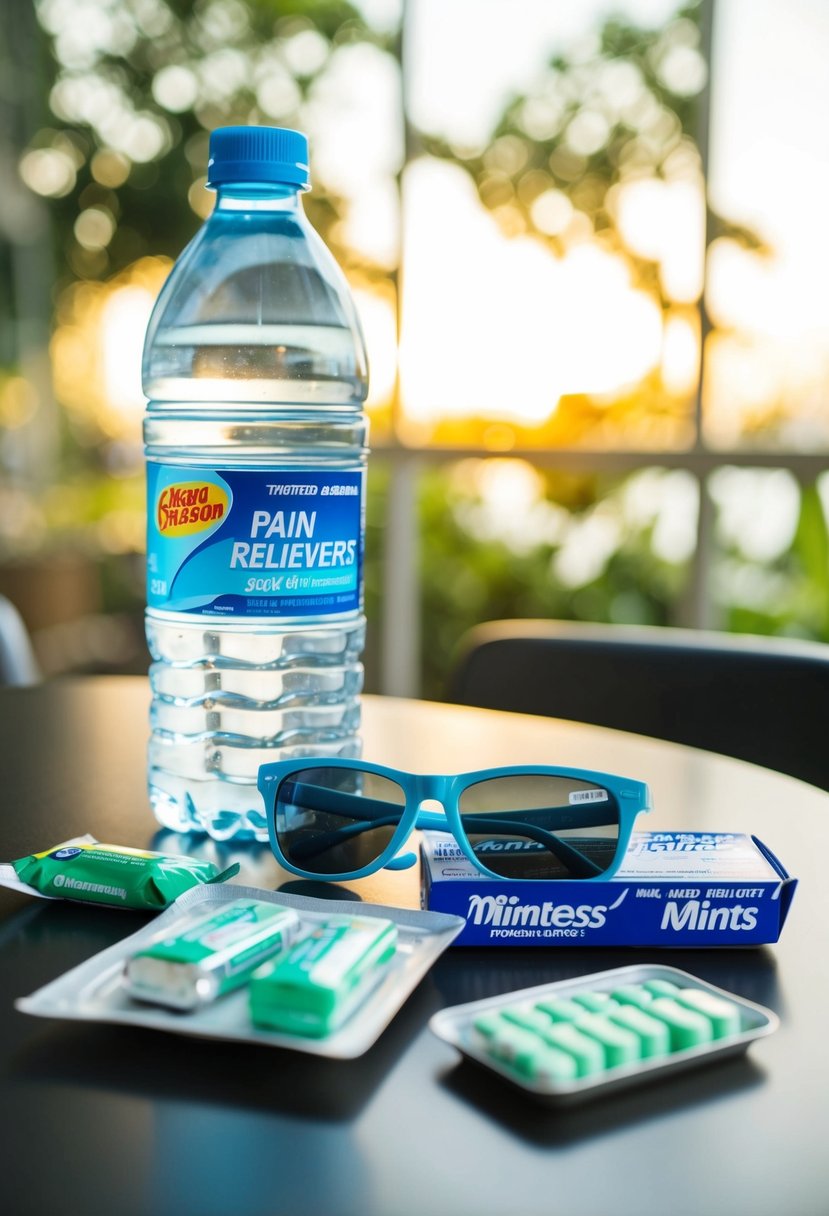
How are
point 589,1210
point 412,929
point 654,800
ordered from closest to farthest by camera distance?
point 589,1210, point 412,929, point 654,800

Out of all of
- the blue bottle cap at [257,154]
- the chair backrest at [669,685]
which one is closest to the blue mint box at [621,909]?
the blue bottle cap at [257,154]

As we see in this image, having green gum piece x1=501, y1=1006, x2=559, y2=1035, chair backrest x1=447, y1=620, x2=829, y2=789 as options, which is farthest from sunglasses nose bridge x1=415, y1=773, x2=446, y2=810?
chair backrest x1=447, y1=620, x2=829, y2=789

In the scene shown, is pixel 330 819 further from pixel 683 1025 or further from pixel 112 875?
pixel 683 1025

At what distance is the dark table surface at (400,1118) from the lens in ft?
1.54

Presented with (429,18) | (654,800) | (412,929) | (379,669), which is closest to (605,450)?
(379,669)

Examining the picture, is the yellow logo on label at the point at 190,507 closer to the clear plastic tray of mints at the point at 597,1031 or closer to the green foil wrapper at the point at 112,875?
the green foil wrapper at the point at 112,875

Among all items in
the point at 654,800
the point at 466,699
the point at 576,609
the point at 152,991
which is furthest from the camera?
the point at 576,609

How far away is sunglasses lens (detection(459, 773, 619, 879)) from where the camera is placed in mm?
738

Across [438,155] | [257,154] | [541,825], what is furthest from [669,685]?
[438,155]

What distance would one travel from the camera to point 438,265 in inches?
141

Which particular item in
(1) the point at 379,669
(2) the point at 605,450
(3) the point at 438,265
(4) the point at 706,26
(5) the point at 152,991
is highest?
(4) the point at 706,26

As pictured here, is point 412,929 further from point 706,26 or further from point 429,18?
point 429,18

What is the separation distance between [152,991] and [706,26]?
3294 mm

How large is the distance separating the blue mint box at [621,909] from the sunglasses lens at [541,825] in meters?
0.03
